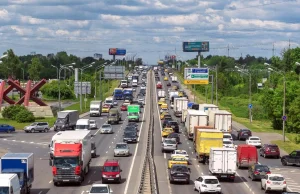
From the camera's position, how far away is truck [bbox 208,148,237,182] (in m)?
50.2

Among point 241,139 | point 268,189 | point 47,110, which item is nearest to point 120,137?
point 241,139

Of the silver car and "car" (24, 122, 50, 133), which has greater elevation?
the silver car

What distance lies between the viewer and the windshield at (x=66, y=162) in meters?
46.4

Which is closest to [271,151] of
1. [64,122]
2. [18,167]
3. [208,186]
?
[208,186]

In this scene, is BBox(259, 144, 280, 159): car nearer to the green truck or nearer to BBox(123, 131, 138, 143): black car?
BBox(123, 131, 138, 143): black car

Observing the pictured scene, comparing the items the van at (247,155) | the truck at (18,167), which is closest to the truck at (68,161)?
the truck at (18,167)

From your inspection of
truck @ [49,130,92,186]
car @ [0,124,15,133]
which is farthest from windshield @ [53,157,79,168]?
car @ [0,124,15,133]

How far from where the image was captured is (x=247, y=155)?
57562 mm

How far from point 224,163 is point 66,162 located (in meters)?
11.6

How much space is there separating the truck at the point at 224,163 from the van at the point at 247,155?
261 inches

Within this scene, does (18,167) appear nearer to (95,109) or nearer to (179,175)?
(179,175)

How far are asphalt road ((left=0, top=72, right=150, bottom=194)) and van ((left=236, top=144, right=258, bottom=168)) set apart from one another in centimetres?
833

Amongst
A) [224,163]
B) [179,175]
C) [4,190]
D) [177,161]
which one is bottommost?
[177,161]

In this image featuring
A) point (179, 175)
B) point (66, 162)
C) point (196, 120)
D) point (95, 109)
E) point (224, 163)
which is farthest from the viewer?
point (95, 109)
